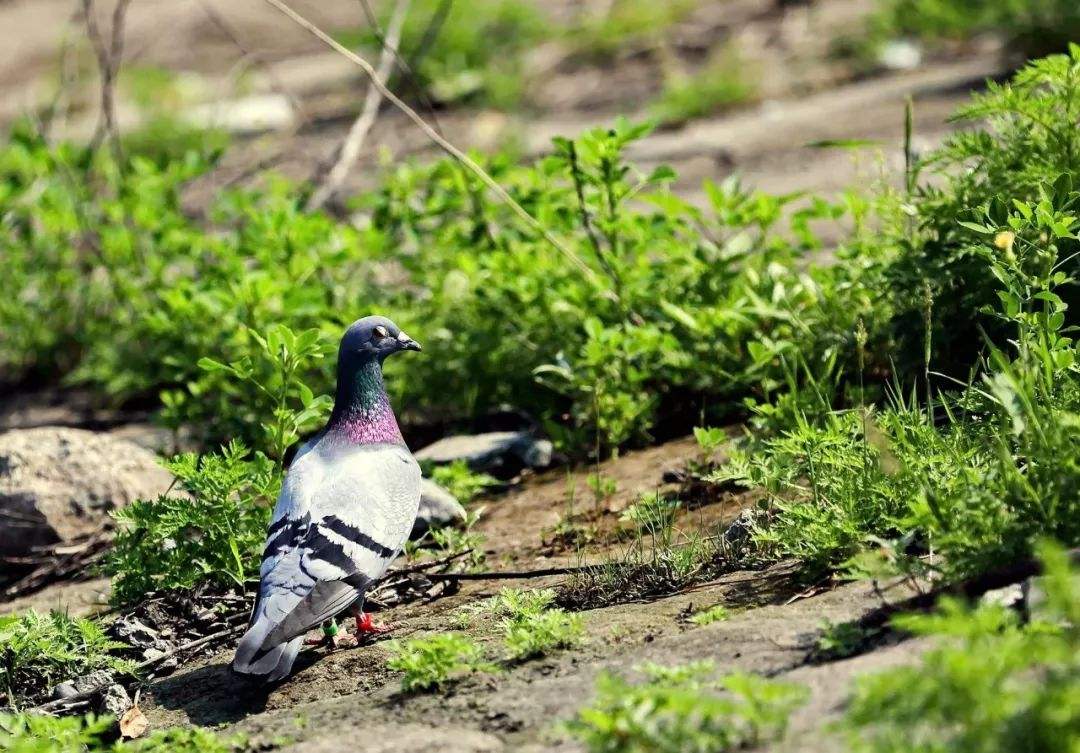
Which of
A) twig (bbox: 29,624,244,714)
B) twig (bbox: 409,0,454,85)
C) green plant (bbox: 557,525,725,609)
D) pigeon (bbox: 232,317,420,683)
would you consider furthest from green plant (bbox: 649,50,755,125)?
twig (bbox: 29,624,244,714)

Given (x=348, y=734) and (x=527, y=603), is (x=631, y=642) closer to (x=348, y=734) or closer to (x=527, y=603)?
(x=527, y=603)

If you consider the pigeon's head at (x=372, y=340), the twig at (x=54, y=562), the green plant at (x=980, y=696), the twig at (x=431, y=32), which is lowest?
the twig at (x=54, y=562)

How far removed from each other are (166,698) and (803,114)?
248 inches

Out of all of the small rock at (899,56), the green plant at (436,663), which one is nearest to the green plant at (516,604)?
the green plant at (436,663)

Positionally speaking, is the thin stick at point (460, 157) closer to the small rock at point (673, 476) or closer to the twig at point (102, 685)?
the small rock at point (673, 476)

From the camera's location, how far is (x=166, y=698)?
375cm

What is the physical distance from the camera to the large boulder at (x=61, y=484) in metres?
4.98

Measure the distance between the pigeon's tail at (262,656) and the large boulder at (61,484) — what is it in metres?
1.64

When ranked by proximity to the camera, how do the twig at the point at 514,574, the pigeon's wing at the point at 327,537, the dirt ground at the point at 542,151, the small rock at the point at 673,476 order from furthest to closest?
the small rock at the point at 673,476, the twig at the point at 514,574, the pigeon's wing at the point at 327,537, the dirt ground at the point at 542,151

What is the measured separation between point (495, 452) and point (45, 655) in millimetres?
1886

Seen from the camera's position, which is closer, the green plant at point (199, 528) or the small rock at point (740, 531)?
the small rock at point (740, 531)

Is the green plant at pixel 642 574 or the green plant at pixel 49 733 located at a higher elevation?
the green plant at pixel 49 733

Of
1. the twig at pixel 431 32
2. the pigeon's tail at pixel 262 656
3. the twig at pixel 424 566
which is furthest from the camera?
the twig at pixel 431 32

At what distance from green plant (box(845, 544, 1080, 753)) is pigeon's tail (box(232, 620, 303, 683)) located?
5.18ft
